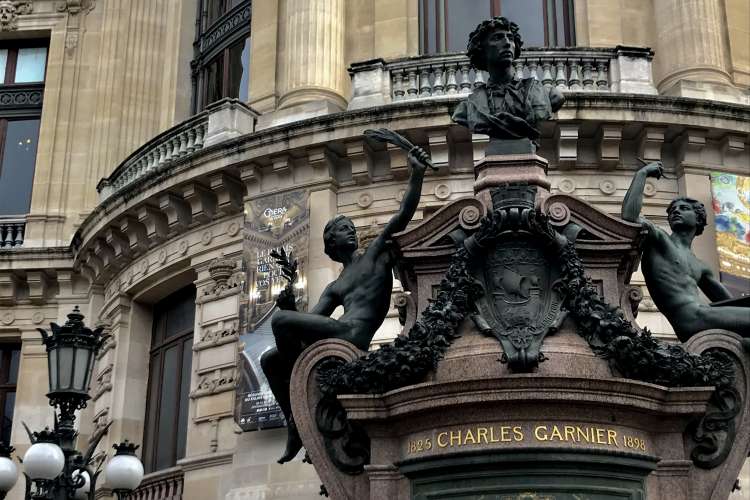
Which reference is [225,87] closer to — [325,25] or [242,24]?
[242,24]

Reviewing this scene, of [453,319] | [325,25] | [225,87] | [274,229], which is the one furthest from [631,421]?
[225,87]

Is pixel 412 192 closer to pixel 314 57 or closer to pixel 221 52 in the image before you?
pixel 314 57

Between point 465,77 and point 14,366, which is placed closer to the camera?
point 465,77

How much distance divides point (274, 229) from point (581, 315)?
425 inches

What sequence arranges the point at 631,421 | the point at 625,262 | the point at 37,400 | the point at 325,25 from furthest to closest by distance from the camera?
the point at 37,400 < the point at 325,25 < the point at 625,262 < the point at 631,421

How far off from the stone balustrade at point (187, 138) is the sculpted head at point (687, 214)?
38.9 feet

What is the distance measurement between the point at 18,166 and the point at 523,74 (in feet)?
47.7

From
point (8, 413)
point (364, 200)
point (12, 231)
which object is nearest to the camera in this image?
point (364, 200)

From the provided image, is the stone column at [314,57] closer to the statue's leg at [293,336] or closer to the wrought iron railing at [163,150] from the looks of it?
the wrought iron railing at [163,150]

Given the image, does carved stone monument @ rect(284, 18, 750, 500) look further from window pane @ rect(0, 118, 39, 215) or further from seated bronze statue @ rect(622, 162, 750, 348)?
window pane @ rect(0, 118, 39, 215)

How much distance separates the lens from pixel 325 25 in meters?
21.1

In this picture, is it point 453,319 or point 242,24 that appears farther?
point 242,24

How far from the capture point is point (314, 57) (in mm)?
20875

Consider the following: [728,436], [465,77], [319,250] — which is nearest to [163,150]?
[319,250]
